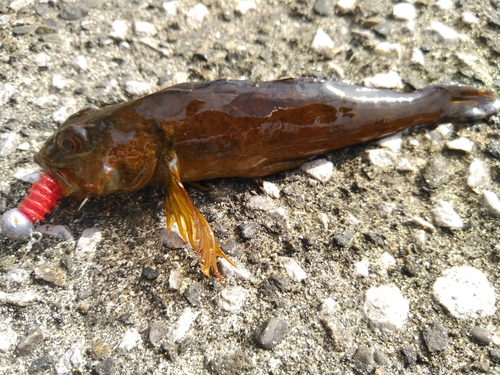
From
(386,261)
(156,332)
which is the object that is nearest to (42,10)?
(156,332)

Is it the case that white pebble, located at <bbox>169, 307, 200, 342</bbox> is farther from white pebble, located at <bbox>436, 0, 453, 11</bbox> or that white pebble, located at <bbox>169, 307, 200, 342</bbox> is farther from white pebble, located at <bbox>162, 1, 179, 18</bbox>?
white pebble, located at <bbox>436, 0, 453, 11</bbox>

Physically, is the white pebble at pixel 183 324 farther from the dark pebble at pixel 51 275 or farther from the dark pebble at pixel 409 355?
the dark pebble at pixel 409 355

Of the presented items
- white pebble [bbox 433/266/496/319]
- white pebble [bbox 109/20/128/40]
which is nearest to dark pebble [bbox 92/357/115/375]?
white pebble [bbox 433/266/496/319]

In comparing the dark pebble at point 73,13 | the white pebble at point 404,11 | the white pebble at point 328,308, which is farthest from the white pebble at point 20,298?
the white pebble at point 404,11

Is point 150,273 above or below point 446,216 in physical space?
above

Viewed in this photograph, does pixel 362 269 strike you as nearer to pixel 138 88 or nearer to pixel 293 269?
pixel 293 269
